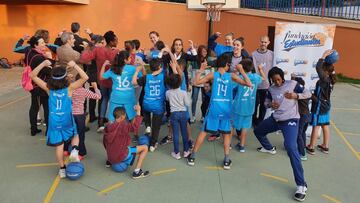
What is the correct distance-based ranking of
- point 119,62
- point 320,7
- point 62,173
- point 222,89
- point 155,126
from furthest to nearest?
point 320,7
point 155,126
point 119,62
point 222,89
point 62,173

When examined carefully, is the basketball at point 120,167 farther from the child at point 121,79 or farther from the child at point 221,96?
the child at point 221,96

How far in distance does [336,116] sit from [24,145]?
Answer: 7.35m

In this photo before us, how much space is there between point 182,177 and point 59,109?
2084 millimetres

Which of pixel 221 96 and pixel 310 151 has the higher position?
pixel 221 96

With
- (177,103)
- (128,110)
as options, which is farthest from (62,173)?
(177,103)

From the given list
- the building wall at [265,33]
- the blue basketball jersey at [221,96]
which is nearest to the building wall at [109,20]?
the building wall at [265,33]

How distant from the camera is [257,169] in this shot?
519 centimetres

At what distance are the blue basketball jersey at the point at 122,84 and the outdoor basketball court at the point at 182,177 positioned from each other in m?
1.05

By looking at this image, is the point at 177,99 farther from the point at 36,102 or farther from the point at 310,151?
the point at 36,102

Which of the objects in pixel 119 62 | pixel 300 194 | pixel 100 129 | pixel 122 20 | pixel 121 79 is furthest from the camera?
pixel 122 20

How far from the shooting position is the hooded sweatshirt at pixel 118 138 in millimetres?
4555

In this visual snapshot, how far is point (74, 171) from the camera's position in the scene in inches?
182

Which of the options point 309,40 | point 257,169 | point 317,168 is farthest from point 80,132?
point 309,40

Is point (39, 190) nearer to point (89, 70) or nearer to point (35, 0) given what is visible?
point (89, 70)
